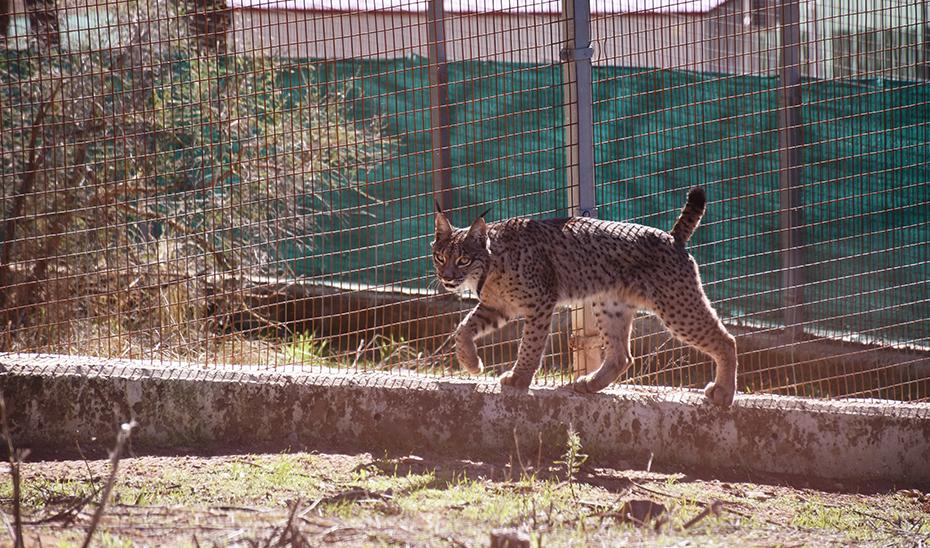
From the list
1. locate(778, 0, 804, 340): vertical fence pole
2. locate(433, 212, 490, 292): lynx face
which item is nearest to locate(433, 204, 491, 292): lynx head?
locate(433, 212, 490, 292): lynx face

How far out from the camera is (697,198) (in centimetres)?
657

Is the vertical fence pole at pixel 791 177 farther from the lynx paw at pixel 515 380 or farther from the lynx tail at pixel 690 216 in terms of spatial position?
the lynx paw at pixel 515 380

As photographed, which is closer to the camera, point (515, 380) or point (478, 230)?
point (515, 380)

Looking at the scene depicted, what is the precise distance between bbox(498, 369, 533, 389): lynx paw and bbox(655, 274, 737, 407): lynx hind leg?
955 mm

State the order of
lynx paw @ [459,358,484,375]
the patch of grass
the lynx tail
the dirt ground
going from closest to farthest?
1. the dirt ground
2. lynx paw @ [459,358,484,375]
3. the lynx tail
4. the patch of grass

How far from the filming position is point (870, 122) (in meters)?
7.97

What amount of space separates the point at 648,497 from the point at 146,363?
285cm

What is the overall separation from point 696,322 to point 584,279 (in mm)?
713

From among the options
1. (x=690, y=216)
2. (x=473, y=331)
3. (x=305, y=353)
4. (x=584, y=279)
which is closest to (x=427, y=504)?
(x=473, y=331)

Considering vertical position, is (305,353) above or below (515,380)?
below

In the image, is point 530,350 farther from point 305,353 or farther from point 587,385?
point 305,353

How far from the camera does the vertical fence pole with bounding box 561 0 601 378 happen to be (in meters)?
6.26

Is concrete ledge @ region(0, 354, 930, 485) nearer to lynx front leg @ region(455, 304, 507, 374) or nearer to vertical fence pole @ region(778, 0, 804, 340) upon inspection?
lynx front leg @ region(455, 304, 507, 374)

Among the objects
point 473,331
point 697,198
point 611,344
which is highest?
point 697,198
